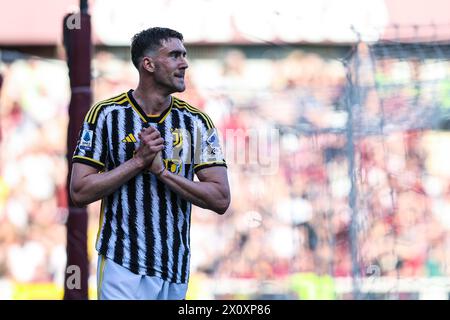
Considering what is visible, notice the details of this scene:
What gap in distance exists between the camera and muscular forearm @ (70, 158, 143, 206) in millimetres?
3852

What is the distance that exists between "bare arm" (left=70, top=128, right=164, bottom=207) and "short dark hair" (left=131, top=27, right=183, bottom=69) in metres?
0.43

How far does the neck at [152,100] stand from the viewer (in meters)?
4.07

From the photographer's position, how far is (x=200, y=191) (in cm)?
395


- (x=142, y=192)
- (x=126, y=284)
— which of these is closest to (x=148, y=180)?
(x=142, y=192)

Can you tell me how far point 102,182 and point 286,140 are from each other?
7.23 metres

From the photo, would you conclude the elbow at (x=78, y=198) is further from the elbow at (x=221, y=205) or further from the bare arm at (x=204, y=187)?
the elbow at (x=221, y=205)

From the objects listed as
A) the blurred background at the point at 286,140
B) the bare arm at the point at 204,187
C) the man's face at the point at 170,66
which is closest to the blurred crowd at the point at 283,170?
the blurred background at the point at 286,140

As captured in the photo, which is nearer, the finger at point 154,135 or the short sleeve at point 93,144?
the finger at point 154,135

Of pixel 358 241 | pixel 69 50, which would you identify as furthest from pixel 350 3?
pixel 69 50

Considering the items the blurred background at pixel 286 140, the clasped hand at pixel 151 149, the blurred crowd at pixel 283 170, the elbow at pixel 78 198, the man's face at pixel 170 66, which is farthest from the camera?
the blurred crowd at pixel 283 170

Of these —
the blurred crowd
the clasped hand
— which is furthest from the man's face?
the blurred crowd

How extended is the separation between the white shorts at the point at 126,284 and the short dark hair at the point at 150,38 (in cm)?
86

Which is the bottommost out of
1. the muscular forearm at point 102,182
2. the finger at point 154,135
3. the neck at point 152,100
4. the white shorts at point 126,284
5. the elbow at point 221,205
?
the white shorts at point 126,284
